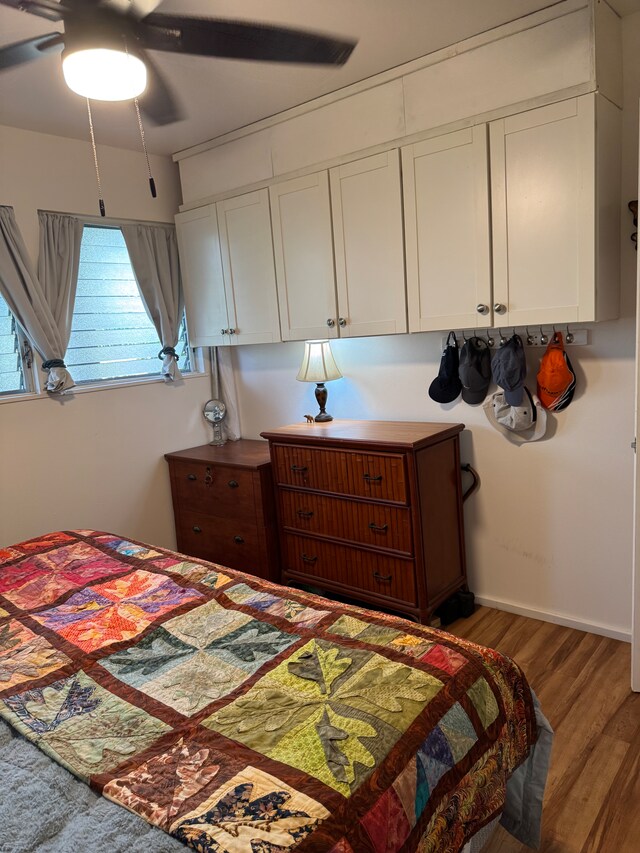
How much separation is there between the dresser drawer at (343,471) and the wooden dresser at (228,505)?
0.60 feet

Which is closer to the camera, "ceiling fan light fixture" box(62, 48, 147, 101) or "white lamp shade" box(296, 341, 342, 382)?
"ceiling fan light fixture" box(62, 48, 147, 101)

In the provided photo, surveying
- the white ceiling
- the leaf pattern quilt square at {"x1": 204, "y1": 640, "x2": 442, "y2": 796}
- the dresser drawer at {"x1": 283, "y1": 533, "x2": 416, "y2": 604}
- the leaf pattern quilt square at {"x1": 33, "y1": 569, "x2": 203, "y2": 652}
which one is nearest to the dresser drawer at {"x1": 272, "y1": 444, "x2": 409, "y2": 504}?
the dresser drawer at {"x1": 283, "y1": 533, "x2": 416, "y2": 604}

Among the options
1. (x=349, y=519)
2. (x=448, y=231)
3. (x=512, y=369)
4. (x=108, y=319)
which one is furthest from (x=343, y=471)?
(x=108, y=319)

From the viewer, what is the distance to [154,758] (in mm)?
1216

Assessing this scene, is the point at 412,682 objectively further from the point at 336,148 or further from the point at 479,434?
the point at 336,148

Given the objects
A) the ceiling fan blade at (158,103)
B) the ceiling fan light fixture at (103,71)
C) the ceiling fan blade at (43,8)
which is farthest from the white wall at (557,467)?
the ceiling fan blade at (43,8)

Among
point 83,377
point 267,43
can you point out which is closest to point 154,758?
point 267,43

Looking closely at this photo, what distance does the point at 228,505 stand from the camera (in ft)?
11.6

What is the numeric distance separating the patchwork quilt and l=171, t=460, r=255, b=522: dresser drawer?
1466 millimetres

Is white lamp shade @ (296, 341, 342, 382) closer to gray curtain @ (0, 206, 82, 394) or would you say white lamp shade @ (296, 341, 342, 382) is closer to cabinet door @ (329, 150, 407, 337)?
cabinet door @ (329, 150, 407, 337)

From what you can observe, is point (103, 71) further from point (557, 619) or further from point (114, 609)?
point (557, 619)

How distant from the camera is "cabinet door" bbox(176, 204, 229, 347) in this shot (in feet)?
11.9

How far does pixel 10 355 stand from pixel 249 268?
1.34 metres

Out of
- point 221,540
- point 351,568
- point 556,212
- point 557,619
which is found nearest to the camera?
point 556,212
